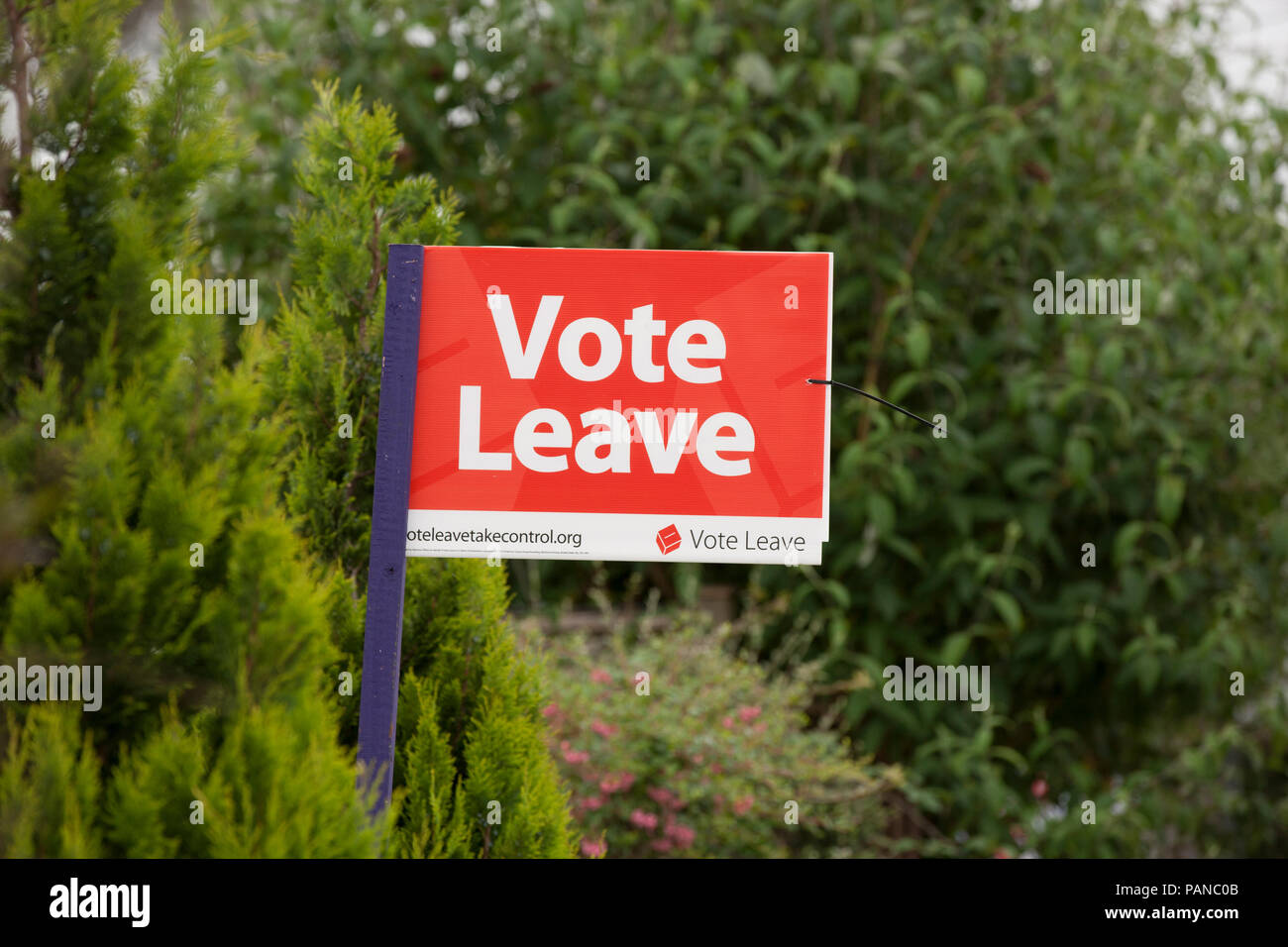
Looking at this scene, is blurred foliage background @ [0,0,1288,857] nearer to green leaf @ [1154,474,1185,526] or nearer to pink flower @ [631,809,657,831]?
green leaf @ [1154,474,1185,526]

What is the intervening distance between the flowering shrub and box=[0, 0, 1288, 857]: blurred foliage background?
17cm

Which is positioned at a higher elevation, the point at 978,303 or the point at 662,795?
the point at 978,303

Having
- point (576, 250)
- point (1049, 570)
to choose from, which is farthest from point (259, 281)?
point (1049, 570)

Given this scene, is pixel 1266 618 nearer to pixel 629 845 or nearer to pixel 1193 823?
pixel 1193 823

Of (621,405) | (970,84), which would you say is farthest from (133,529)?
(970,84)

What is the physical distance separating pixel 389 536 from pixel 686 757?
80.0 inches

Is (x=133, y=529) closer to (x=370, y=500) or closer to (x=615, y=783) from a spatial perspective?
(x=370, y=500)

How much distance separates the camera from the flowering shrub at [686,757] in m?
3.26

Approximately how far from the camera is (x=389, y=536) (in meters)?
1.60

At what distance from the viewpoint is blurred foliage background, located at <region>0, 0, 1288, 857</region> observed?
3.73 meters

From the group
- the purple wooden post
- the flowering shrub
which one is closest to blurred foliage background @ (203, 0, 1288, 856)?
the flowering shrub

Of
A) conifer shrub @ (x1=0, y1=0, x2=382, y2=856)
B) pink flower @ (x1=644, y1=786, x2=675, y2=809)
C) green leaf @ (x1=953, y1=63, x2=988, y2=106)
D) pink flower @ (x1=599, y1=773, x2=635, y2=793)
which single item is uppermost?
green leaf @ (x1=953, y1=63, x2=988, y2=106)

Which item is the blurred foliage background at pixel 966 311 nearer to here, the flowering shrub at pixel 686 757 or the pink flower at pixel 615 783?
the flowering shrub at pixel 686 757

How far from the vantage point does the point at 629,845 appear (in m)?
3.29
